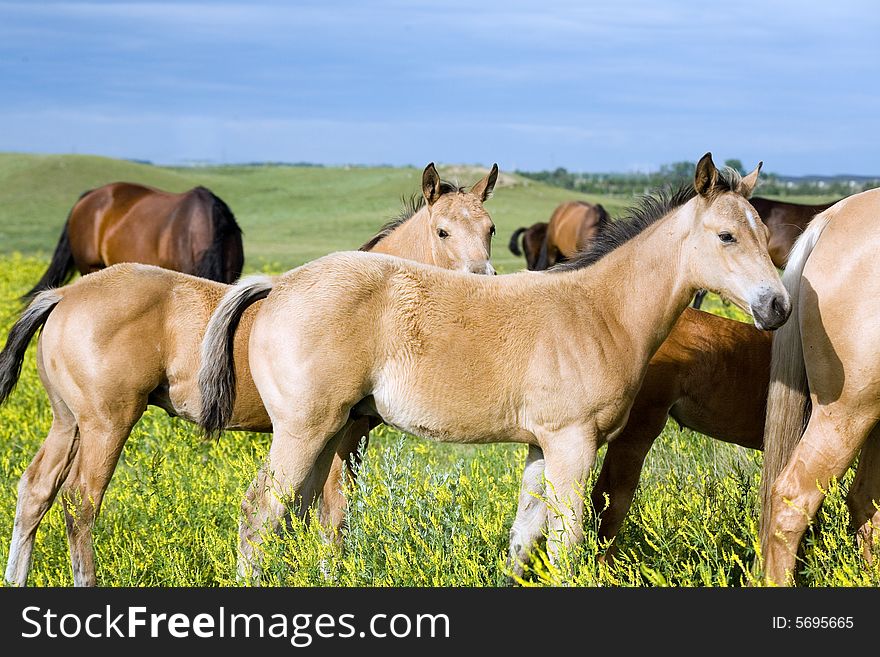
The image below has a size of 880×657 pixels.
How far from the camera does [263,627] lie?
345 centimetres

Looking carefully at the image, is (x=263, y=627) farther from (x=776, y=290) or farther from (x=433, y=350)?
(x=776, y=290)

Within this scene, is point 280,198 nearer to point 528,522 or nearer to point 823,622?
point 528,522

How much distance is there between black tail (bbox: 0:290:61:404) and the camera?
4848mm

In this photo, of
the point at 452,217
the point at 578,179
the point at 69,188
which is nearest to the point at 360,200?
the point at 69,188

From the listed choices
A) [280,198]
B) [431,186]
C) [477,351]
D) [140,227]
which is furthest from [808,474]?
[280,198]

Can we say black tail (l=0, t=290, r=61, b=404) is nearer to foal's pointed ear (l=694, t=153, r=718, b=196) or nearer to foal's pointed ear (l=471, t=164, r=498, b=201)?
foal's pointed ear (l=471, t=164, r=498, b=201)

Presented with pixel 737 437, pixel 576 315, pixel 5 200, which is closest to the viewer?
pixel 576 315

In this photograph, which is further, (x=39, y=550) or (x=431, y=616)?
(x=39, y=550)

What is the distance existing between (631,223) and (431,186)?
1.65m

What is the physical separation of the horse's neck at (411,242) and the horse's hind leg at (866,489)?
2.49 meters

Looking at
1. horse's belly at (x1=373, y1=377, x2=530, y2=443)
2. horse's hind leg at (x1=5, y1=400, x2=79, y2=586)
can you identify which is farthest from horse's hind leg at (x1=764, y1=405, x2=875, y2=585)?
horse's hind leg at (x1=5, y1=400, x2=79, y2=586)

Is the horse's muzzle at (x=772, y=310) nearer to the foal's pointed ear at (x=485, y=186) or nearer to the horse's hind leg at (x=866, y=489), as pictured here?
the horse's hind leg at (x=866, y=489)

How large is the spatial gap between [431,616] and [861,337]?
213 centimetres

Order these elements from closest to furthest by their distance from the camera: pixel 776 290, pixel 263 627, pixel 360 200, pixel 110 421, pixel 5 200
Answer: pixel 263 627, pixel 776 290, pixel 110 421, pixel 5 200, pixel 360 200
